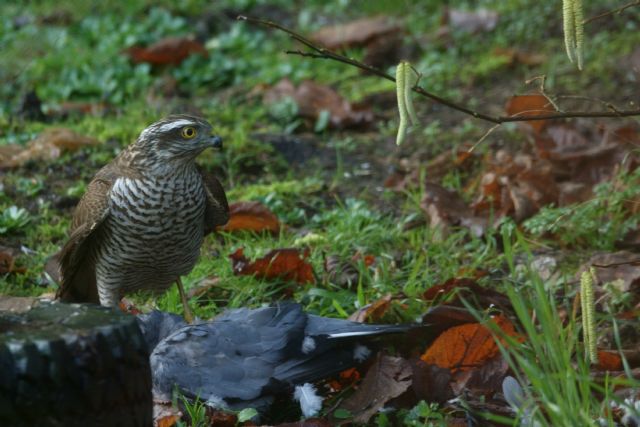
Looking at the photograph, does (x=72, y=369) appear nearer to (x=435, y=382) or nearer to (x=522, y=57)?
(x=435, y=382)

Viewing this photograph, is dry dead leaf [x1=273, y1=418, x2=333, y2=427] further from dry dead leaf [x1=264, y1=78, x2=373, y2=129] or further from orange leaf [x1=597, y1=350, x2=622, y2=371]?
dry dead leaf [x1=264, y1=78, x2=373, y2=129]

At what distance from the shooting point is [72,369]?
2.75m

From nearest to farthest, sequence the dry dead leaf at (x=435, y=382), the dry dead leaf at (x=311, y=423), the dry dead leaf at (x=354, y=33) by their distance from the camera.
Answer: the dry dead leaf at (x=311, y=423) → the dry dead leaf at (x=435, y=382) → the dry dead leaf at (x=354, y=33)

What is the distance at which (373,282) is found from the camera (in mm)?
5230

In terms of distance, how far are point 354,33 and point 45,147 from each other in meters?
3.40

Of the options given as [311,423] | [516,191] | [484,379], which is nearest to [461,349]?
[484,379]

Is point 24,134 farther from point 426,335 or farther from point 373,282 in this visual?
point 426,335

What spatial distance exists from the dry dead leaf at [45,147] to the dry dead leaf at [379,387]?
3396 mm

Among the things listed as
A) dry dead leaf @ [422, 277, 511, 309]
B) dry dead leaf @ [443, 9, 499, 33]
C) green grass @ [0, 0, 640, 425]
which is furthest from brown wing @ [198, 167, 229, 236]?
dry dead leaf @ [443, 9, 499, 33]

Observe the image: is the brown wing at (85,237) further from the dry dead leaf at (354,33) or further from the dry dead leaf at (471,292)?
the dry dead leaf at (354,33)

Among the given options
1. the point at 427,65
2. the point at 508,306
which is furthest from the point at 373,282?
the point at 427,65

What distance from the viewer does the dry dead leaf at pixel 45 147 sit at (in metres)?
6.71

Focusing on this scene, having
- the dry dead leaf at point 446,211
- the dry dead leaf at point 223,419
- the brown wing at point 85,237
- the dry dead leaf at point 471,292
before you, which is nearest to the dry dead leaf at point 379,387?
the dry dead leaf at point 223,419

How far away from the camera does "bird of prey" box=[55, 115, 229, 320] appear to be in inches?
187
